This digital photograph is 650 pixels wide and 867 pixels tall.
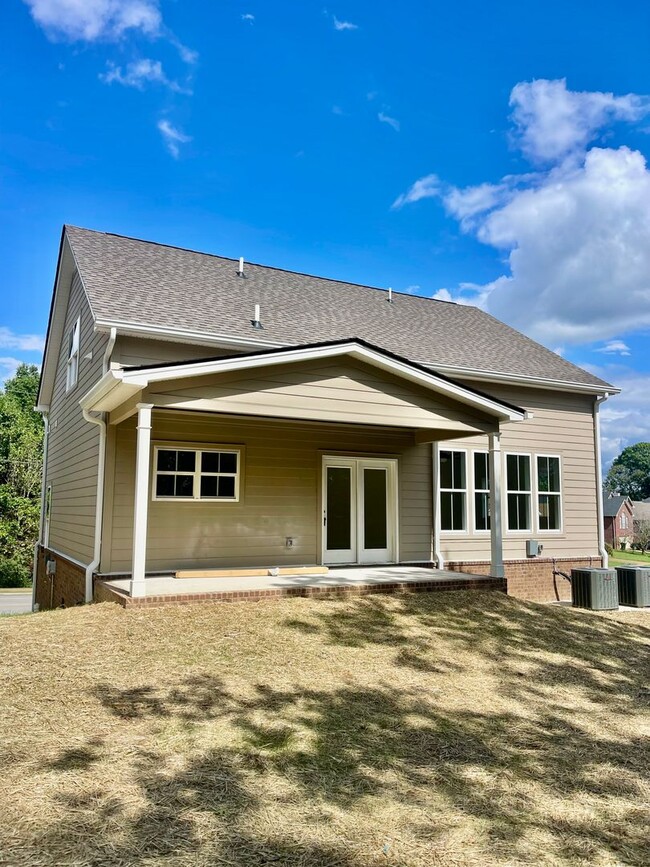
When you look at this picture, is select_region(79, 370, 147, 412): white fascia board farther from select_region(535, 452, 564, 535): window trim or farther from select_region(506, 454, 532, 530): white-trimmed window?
select_region(535, 452, 564, 535): window trim

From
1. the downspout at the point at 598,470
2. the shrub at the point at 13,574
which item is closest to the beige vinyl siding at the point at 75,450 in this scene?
the downspout at the point at 598,470

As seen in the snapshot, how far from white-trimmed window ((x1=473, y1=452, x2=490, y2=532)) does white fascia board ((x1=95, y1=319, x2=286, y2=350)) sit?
16.5 ft

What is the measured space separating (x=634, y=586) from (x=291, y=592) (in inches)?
271

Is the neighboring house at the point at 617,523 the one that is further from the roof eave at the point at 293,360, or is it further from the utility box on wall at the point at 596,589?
the roof eave at the point at 293,360

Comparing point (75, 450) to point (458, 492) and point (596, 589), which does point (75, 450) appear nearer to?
point (458, 492)

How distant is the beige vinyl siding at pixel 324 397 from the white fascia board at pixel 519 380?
6.37ft

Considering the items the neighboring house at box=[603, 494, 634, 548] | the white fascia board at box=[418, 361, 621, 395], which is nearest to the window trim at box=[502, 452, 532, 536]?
the white fascia board at box=[418, 361, 621, 395]

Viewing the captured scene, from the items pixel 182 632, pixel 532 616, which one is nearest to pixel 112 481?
pixel 182 632

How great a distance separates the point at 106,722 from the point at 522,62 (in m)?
15.3

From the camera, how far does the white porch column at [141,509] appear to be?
22.5ft

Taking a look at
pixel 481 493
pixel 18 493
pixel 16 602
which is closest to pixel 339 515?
pixel 481 493

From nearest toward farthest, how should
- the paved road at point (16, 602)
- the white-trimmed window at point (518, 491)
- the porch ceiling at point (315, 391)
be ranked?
the porch ceiling at point (315, 391) < the white-trimmed window at point (518, 491) < the paved road at point (16, 602)

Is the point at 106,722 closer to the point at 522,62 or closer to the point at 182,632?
the point at 182,632

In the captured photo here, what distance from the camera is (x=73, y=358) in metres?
12.0
